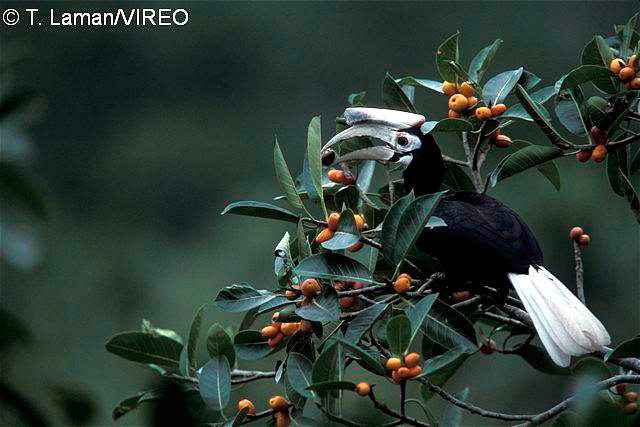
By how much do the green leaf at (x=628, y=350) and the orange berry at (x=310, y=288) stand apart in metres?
0.43

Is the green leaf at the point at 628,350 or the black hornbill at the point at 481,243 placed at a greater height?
the black hornbill at the point at 481,243

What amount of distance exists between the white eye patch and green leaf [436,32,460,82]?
278 millimetres

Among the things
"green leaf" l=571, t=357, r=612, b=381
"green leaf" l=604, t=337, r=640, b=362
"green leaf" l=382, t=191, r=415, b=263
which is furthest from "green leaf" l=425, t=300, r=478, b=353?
"green leaf" l=571, t=357, r=612, b=381

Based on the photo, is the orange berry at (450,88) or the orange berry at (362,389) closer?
the orange berry at (362,389)

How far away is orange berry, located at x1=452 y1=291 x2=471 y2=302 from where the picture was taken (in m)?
1.78

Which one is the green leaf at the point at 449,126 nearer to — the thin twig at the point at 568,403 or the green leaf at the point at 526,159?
the green leaf at the point at 526,159

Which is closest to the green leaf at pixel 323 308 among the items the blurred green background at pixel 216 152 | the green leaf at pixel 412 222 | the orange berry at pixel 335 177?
the green leaf at pixel 412 222

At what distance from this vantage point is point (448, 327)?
1.42m

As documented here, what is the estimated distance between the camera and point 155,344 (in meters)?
1.64

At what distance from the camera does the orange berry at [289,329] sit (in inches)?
59.6

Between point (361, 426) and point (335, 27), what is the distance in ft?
26.4

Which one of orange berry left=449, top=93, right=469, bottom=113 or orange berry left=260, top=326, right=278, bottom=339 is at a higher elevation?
orange berry left=449, top=93, right=469, bottom=113

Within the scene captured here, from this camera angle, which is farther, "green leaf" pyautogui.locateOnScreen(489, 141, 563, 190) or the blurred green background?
the blurred green background

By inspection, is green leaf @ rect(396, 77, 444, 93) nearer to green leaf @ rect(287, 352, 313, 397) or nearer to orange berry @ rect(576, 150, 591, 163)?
orange berry @ rect(576, 150, 591, 163)
